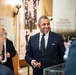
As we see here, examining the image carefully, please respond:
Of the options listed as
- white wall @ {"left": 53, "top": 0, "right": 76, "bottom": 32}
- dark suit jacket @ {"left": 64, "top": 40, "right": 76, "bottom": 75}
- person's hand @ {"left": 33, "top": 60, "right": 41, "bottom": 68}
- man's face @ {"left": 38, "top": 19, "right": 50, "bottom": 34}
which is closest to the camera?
dark suit jacket @ {"left": 64, "top": 40, "right": 76, "bottom": 75}

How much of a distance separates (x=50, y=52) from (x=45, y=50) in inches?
2.7

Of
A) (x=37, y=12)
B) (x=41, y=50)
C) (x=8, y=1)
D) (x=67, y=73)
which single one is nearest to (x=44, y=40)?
(x=41, y=50)

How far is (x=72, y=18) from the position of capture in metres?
3.67

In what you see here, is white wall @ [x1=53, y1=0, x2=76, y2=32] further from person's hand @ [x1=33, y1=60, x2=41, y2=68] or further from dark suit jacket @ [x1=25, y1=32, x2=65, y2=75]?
person's hand @ [x1=33, y1=60, x2=41, y2=68]

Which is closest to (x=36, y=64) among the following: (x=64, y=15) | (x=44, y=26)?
(x=44, y=26)

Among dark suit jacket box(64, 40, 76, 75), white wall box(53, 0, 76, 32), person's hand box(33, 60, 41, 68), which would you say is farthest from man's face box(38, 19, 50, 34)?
dark suit jacket box(64, 40, 76, 75)

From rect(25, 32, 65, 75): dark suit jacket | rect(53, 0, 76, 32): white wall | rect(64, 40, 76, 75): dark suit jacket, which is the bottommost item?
rect(25, 32, 65, 75): dark suit jacket

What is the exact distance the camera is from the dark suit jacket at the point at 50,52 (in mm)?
2682

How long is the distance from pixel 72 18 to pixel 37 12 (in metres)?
3.10

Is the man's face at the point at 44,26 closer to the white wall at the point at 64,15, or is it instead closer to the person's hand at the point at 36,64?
the person's hand at the point at 36,64

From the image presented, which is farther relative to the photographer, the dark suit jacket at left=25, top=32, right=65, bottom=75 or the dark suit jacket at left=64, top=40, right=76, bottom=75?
the dark suit jacket at left=25, top=32, right=65, bottom=75

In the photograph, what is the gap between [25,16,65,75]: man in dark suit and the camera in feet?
8.80

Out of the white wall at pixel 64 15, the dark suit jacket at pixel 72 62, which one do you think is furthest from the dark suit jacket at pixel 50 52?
the dark suit jacket at pixel 72 62

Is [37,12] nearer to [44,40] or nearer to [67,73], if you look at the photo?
[44,40]
